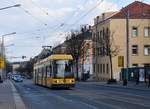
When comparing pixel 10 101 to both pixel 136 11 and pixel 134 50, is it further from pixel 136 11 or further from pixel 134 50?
pixel 136 11

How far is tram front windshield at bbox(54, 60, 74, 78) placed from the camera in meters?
52.2

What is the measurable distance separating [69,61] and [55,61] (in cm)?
137

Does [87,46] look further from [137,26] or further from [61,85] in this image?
[61,85]

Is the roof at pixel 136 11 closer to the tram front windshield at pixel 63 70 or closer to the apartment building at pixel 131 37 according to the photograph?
the apartment building at pixel 131 37

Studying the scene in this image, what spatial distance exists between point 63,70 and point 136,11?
5366 centimetres

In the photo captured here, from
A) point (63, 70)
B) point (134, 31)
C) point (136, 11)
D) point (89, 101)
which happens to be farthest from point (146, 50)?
point (89, 101)

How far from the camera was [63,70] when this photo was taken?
5241 centimetres

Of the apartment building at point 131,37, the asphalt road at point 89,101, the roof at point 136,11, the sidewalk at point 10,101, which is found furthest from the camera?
the roof at point 136,11

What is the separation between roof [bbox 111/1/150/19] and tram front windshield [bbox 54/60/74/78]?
47.1 metres

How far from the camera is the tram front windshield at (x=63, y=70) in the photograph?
171 ft

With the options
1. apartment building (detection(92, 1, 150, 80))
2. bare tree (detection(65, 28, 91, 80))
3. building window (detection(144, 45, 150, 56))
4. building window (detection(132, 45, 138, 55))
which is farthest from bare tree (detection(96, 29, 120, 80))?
bare tree (detection(65, 28, 91, 80))

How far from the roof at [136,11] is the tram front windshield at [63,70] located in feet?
155

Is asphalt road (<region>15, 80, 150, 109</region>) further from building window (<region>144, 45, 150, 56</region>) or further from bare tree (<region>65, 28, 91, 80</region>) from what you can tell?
bare tree (<region>65, 28, 91, 80</region>)

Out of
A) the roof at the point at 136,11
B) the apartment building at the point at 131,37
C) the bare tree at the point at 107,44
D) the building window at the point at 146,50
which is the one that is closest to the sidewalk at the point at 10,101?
the bare tree at the point at 107,44
